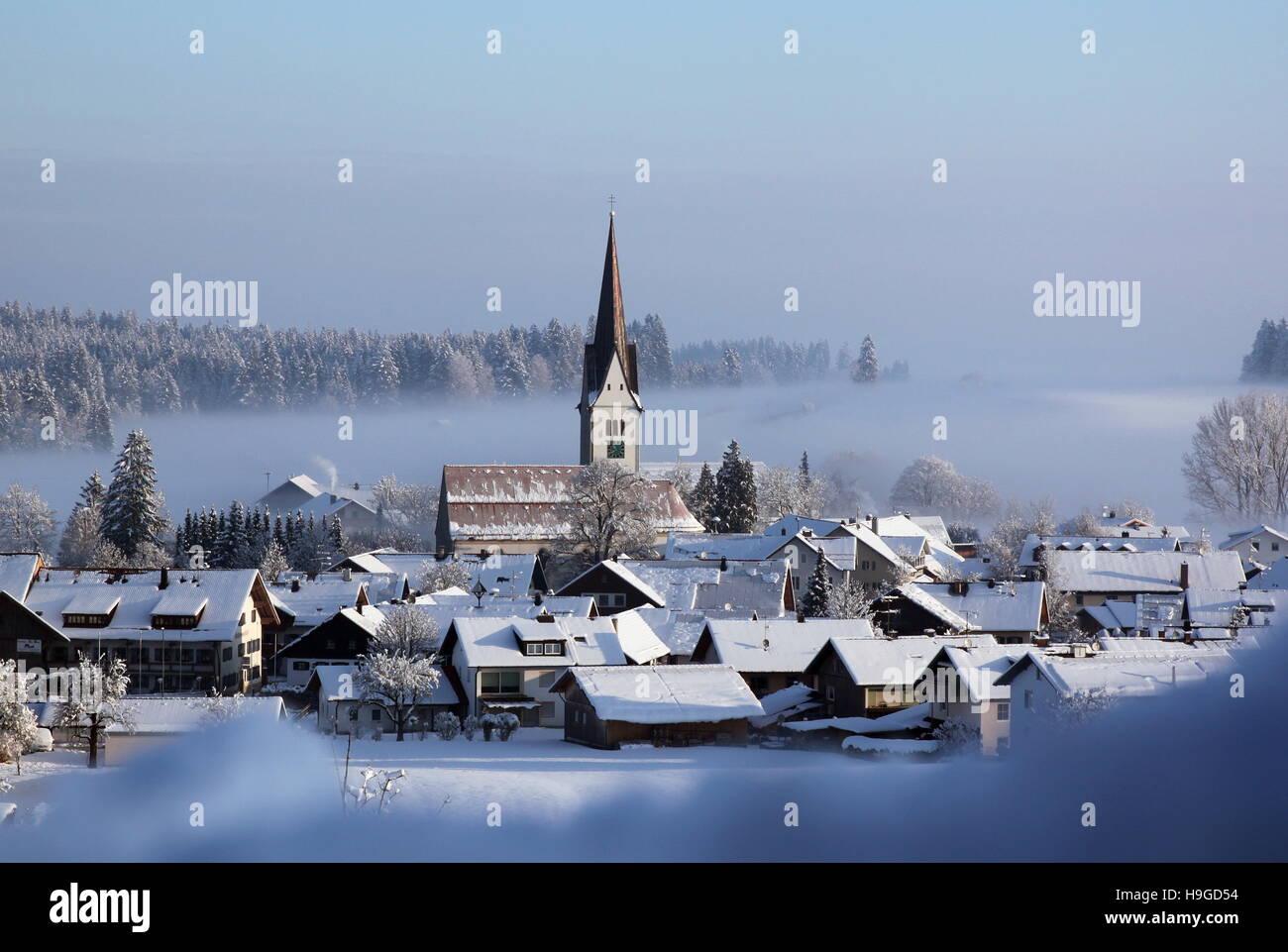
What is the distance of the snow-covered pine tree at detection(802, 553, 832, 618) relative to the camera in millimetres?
75994

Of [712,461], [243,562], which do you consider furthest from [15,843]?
[712,461]

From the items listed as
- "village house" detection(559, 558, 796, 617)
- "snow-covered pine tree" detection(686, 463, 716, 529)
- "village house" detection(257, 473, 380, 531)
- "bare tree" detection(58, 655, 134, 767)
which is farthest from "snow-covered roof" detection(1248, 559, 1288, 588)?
"village house" detection(257, 473, 380, 531)

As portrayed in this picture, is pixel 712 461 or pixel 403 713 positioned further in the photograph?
pixel 712 461

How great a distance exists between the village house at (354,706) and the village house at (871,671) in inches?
457

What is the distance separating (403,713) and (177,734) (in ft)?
27.7

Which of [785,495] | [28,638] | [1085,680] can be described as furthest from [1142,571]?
[28,638]

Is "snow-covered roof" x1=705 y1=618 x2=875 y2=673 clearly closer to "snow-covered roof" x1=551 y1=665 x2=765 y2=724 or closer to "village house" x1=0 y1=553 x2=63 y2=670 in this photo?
"snow-covered roof" x1=551 y1=665 x2=765 y2=724

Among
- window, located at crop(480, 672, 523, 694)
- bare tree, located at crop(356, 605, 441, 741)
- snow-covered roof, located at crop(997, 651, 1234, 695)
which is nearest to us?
snow-covered roof, located at crop(997, 651, 1234, 695)

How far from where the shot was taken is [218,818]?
38812 millimetres

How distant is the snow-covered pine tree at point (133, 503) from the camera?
9381cm

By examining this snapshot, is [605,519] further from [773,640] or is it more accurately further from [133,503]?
[773,640]

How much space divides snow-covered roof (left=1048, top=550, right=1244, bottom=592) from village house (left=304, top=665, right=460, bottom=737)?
4194 cm

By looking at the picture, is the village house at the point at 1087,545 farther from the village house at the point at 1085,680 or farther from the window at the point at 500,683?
the village house at the point at 1085,680
